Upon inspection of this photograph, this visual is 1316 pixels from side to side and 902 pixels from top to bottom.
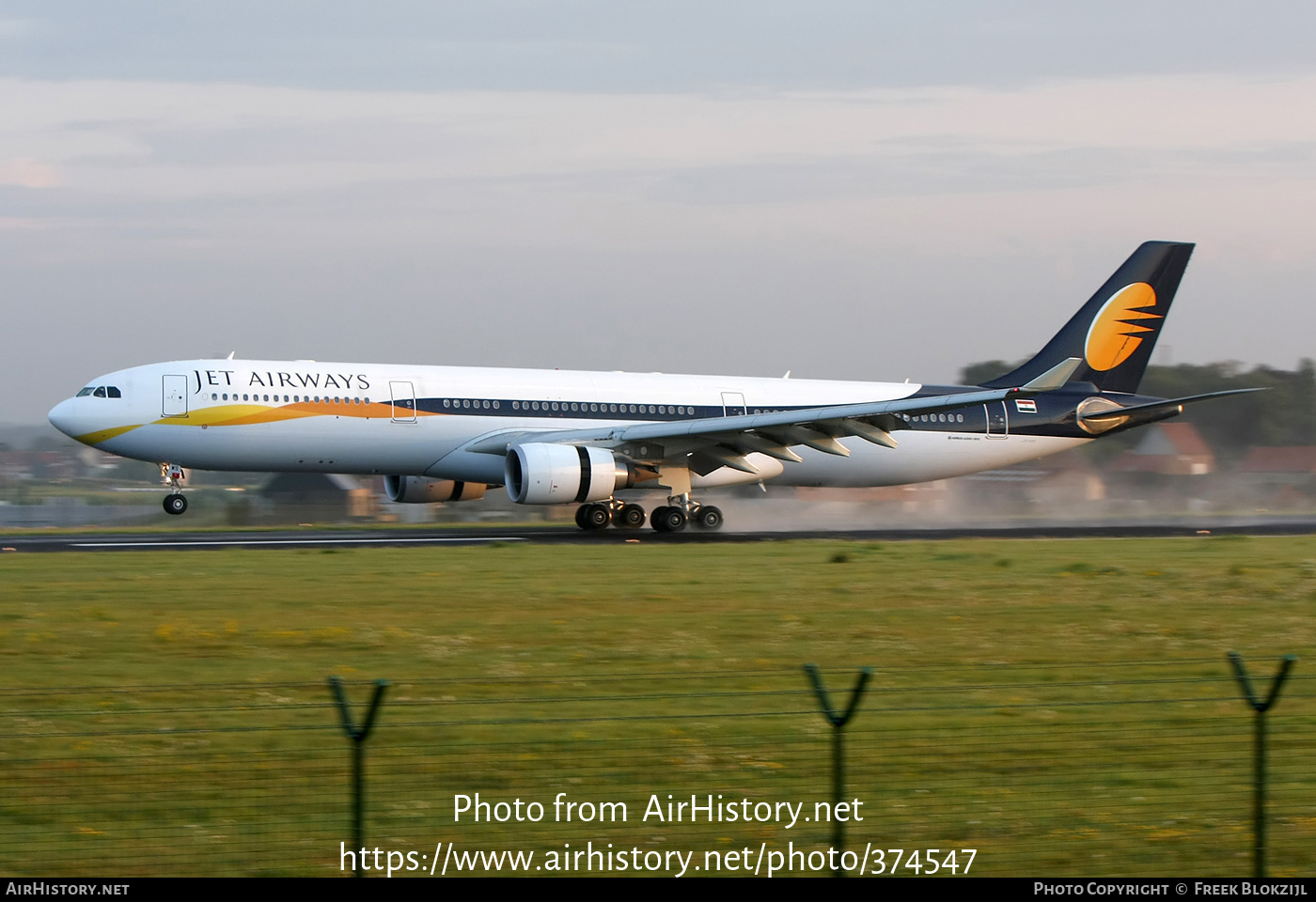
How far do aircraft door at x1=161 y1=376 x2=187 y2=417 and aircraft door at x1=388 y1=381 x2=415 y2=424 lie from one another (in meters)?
4.27

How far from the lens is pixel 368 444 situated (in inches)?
1143

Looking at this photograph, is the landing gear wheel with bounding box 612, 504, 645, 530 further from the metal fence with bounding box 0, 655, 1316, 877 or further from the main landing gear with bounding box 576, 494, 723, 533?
the metal fence with bounding box 0, 655, 1316, 877

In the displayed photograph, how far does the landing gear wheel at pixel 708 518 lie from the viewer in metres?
31.5

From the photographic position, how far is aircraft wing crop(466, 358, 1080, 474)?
29.0 meters

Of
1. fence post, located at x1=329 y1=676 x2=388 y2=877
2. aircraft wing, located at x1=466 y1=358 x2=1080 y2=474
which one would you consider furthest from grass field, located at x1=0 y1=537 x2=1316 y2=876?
aircraft wing, located at x1=466 y1=358 x2=1080 y2=474

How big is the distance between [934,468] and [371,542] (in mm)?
15639

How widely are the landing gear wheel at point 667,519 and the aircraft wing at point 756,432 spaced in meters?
1.15

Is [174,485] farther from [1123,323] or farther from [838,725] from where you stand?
[838,725]

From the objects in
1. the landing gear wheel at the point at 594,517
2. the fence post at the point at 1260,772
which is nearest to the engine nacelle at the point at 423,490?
the landing gear wheel at the point at 594,517

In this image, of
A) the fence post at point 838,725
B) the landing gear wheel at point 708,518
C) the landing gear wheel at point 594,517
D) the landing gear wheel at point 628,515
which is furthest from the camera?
the landing gear wheel at point 708,518

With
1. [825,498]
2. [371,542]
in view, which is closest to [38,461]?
[371,542]

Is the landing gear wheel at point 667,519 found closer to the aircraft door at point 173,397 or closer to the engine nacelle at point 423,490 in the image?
the engine nacelle at point 423,490

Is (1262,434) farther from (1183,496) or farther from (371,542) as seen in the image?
(371,542)

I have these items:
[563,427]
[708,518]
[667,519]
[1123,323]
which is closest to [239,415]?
[563,427]
